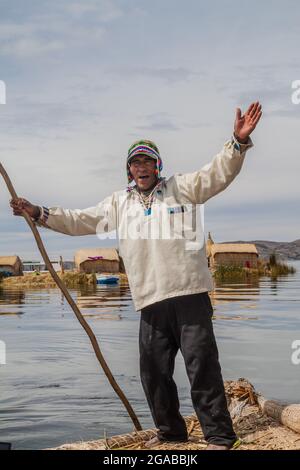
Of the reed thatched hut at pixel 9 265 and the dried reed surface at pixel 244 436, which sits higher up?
the reed thatched hut at pixel 9 265

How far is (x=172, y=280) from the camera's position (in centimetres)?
514

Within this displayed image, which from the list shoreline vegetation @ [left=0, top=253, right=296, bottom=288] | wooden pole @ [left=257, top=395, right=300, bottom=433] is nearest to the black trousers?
wooden pole @ [left=257, top=395, right=300, bottom=433]

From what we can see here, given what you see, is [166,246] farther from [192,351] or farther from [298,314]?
[298,314]

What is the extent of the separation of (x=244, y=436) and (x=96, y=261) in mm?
33252

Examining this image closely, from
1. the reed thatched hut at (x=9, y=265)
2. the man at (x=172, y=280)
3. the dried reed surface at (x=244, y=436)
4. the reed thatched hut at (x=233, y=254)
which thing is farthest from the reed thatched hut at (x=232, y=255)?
the man at (x=172, y=280)

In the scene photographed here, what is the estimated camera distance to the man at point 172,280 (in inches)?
201

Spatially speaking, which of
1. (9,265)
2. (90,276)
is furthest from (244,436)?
(9,265)

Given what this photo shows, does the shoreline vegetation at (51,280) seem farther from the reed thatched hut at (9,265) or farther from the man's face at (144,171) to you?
the man's face at (144,171)

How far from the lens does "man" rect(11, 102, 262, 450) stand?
16.8 feet

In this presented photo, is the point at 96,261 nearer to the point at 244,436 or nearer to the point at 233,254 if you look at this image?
the point at 233,254

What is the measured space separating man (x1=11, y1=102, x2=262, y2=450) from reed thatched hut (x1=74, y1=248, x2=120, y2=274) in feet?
108

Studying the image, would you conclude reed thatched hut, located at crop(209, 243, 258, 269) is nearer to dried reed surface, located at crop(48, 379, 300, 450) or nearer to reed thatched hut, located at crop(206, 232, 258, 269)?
reed thatched hut, located at crop(206, 232, 258, 269)

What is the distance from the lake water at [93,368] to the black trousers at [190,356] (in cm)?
174
